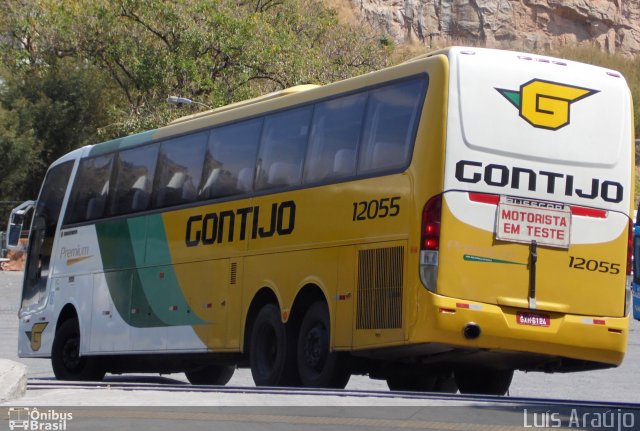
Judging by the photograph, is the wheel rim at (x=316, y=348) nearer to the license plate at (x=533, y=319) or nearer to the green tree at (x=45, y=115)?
the license plate at (x=533, y=319)

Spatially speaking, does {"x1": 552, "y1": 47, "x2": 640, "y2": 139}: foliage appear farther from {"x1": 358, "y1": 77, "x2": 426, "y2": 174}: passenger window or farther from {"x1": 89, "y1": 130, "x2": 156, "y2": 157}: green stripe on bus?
{"x1": 358, "y1": 77, "x2": 426, "y2": 174}: passenger window

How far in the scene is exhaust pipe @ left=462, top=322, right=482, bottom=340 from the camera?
38.6ft

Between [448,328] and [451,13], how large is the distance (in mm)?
76495

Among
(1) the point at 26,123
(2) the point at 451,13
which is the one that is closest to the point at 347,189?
(1) the point at 26,123

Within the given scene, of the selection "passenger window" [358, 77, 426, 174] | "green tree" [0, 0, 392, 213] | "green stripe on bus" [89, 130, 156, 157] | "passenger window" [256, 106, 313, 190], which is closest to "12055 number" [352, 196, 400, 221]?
"passenger window" [358, 77, 426, 174]

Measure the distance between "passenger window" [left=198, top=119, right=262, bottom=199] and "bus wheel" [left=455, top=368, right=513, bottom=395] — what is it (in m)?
3.44

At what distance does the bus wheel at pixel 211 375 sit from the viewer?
18.7 meters

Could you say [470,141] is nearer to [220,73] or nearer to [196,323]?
[196,323]

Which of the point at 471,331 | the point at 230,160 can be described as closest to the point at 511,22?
the point at 230,160

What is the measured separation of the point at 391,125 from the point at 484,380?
152 inches

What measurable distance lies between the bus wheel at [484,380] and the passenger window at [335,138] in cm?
297

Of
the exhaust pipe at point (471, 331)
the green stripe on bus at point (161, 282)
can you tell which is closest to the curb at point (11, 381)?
the exhaust pipe at point (471, 331)

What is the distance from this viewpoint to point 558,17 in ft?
287

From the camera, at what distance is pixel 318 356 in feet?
44.6
